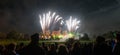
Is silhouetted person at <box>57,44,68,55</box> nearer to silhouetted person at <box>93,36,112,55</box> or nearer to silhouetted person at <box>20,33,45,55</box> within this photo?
silhouetted person at <box>93,36,112,55</box>

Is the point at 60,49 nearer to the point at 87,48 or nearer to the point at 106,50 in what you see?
the point at 87,48

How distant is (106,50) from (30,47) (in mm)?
2917

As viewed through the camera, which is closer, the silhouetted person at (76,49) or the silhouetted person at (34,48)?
the silhouetted person at (34,48)

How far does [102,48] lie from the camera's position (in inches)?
408

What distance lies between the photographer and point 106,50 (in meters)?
10.3

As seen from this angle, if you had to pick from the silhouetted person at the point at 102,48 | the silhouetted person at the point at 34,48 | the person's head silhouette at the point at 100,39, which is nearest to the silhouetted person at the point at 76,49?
the silhouetted person at the point at 102,48

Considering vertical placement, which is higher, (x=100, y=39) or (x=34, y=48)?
(x=100, y=39)

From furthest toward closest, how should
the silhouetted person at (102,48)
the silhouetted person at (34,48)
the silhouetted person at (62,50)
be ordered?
the silhouetted person at (62,50)
the silhouetted person at (102,48)
the silhouetted person at (34,48)

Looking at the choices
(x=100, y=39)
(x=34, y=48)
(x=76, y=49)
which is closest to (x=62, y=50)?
(x=76, y=49)

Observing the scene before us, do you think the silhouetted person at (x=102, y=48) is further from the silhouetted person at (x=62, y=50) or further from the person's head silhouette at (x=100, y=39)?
the silhouetted person at (x=62, y=50)

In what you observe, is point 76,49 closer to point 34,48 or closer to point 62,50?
point 62,50

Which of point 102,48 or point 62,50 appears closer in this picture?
point 102,48

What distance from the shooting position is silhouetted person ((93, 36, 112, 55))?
10311mm

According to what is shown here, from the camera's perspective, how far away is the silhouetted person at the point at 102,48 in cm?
1031
